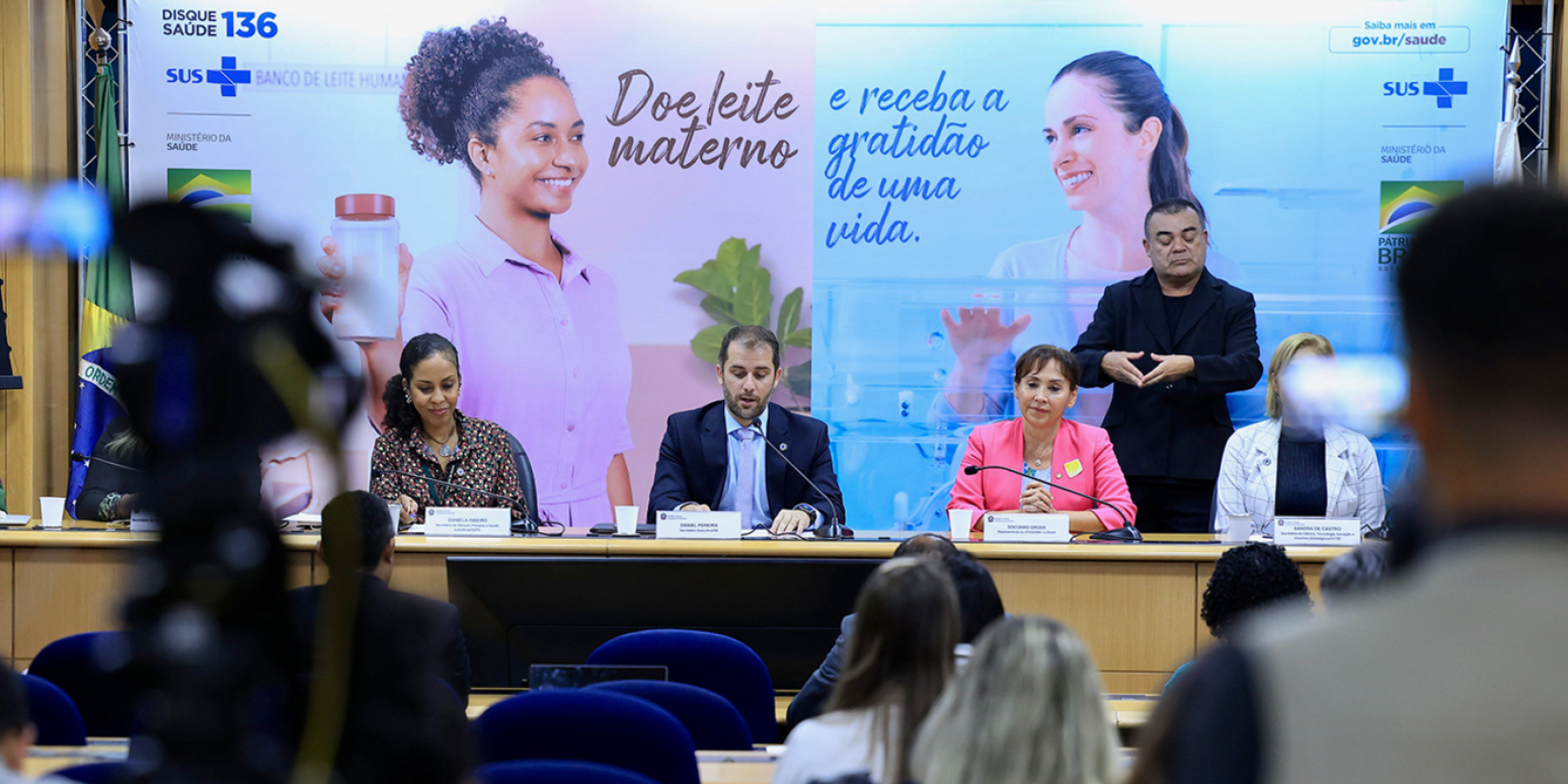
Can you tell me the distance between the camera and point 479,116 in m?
5.46

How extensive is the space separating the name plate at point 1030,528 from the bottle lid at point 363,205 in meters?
3.27

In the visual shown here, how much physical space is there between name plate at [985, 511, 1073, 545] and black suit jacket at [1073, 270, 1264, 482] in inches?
56.5

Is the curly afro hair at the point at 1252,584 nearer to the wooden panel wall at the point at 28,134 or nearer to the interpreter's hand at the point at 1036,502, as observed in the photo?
the interpreter's hand at the point at 1036,502

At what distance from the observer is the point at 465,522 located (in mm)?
3803

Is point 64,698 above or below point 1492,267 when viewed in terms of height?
below

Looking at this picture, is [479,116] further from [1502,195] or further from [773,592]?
[1502,195]

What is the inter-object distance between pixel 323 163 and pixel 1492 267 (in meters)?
5.57

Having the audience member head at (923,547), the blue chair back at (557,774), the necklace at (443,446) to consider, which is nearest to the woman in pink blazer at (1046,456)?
the audience member head at (923,547)

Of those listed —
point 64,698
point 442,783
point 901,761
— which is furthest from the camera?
point 64,698

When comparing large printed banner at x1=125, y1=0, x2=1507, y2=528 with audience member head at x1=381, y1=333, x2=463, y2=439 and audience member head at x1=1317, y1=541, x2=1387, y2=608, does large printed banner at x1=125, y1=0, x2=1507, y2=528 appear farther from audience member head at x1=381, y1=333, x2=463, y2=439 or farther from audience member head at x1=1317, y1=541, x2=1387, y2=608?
audience member head at x1=1317, y1=541, x2=1387, y2=608

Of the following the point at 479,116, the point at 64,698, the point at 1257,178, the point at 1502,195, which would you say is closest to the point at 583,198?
the point at 479,116

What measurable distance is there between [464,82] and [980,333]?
2.64m

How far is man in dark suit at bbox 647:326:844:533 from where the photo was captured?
4.24 m

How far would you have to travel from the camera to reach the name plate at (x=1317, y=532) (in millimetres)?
3660
